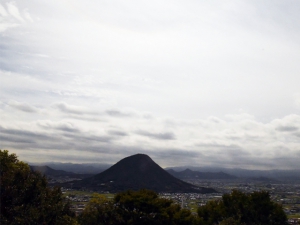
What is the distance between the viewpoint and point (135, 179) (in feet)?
465

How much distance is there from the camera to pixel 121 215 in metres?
31.6

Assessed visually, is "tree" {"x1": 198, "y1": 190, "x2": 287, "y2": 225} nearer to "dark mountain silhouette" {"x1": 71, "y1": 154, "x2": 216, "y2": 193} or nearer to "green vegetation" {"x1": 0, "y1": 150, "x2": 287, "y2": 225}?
"green vegetation" {"x1": 0, "y1": 150, "x2": 287, "y2": 225}

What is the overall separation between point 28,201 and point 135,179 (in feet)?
398

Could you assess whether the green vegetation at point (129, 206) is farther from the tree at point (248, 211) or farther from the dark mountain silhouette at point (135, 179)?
the dark mountain silhouette at point (135, 179)

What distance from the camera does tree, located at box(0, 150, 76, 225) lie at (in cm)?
2084

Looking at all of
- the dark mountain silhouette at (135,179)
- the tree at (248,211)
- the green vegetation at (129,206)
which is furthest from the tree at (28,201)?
the dark mountain silhouette at (135,179)

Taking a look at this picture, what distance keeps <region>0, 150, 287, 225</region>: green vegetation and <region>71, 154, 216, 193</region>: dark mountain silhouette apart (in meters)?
95.0

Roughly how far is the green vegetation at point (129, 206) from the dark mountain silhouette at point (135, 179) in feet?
312

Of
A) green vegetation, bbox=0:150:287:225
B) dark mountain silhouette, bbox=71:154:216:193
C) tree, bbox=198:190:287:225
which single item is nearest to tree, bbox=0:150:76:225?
green vegetation, bbox=0:150:287:225

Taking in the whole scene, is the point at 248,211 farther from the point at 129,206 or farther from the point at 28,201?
the point at 28,201

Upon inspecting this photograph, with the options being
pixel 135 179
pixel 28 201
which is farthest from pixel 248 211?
pixel 135 179

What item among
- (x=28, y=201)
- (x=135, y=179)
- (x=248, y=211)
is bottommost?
(x=135, y=179)

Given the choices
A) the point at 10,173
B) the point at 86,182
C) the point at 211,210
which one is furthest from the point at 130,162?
the point at 10,173

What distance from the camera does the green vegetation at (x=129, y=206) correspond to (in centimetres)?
2297
